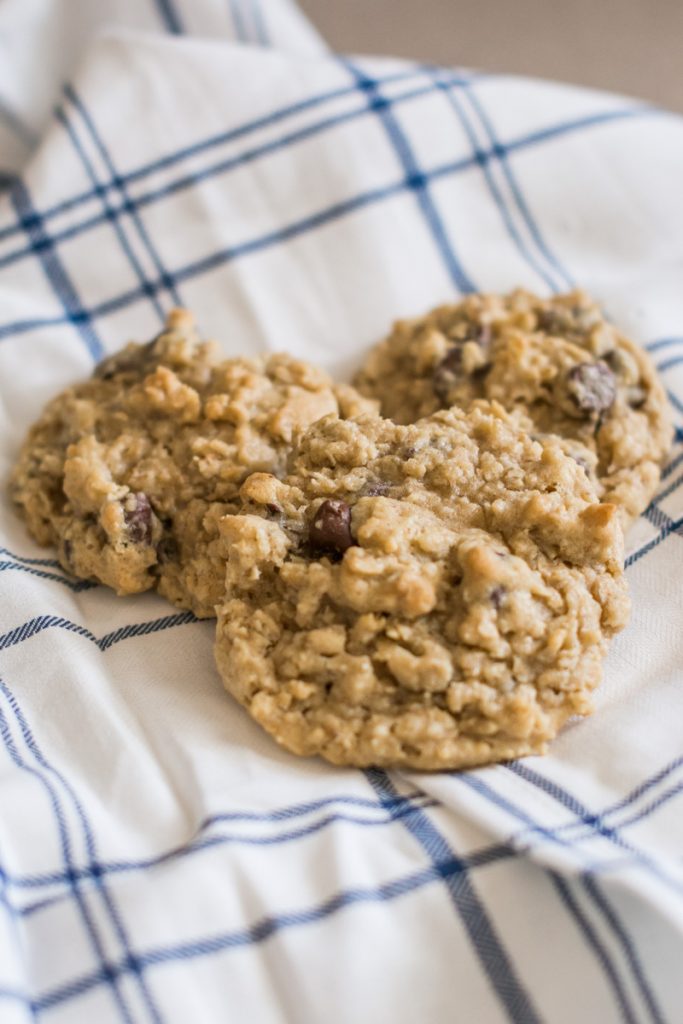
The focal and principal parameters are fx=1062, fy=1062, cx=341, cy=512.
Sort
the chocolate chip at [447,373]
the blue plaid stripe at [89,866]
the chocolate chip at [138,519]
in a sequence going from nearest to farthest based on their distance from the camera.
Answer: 1. the blue plaid stripe at [89,866]
2. the chocolate chip at [138,519]
3. the chocolate chip at [447,373]

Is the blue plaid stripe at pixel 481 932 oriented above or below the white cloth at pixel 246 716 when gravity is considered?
below

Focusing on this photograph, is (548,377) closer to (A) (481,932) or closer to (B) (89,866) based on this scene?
(A) (481,932)

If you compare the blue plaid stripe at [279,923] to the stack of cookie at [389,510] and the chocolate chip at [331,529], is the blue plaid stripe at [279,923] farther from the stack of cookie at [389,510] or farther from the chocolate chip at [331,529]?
the chocolate chip at [331,529]

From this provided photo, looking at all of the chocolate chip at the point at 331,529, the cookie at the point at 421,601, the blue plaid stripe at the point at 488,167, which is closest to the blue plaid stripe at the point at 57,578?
the cookie at the point at 421,601

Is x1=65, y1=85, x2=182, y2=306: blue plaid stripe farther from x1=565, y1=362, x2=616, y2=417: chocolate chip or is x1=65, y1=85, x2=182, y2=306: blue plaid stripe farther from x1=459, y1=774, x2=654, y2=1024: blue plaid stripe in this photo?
x1=459, y1=774, x2=654, y2=1024: blue plaid stripe

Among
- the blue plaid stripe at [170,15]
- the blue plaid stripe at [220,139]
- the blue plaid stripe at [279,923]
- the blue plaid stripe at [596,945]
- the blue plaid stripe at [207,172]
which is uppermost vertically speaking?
the blue plaid stripe at [170,15]

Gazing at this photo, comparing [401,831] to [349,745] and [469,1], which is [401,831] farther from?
[469,1]

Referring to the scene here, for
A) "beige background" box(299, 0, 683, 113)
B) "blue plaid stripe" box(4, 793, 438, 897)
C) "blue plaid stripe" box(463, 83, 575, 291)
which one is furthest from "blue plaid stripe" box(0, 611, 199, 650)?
"beige background" box(299, 0, 683, 113)
